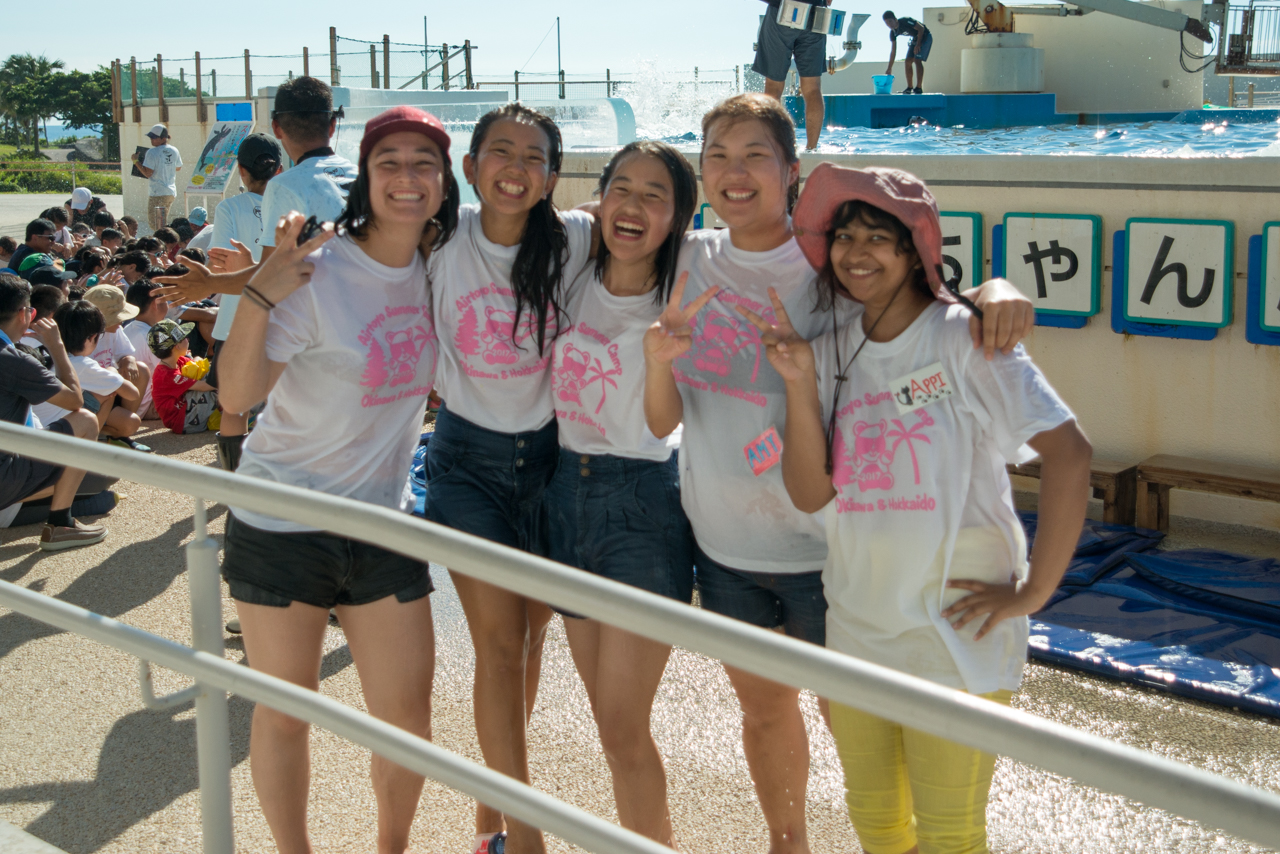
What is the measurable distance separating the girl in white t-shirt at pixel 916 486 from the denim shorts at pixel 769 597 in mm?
178

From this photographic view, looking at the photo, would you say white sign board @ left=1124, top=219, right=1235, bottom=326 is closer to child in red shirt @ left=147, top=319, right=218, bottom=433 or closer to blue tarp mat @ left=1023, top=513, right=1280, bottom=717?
blue tarp mat @ left=1023, top=513, right=1280, bottom=717

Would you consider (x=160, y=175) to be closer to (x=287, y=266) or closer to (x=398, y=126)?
(x=398, y=126)

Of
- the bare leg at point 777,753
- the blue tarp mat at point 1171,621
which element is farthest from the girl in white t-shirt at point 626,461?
the blue tarp mat at point 1171,621

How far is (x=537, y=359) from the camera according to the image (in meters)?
2.62

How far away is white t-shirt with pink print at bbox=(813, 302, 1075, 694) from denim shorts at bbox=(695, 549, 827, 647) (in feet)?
0.77

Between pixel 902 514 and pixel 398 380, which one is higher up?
pixel 398 380

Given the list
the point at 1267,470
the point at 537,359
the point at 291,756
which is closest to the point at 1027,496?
the point at 1267,470

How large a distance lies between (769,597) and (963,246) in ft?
13.4

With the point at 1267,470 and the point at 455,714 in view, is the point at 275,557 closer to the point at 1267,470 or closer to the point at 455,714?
the point at 455,714

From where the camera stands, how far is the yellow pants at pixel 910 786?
6.66 feet

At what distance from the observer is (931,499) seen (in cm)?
208

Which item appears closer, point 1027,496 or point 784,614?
point 784,614

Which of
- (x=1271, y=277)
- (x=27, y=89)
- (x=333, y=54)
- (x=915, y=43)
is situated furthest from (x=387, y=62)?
(x=27, y=89)

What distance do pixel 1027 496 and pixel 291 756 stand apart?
458 cm
